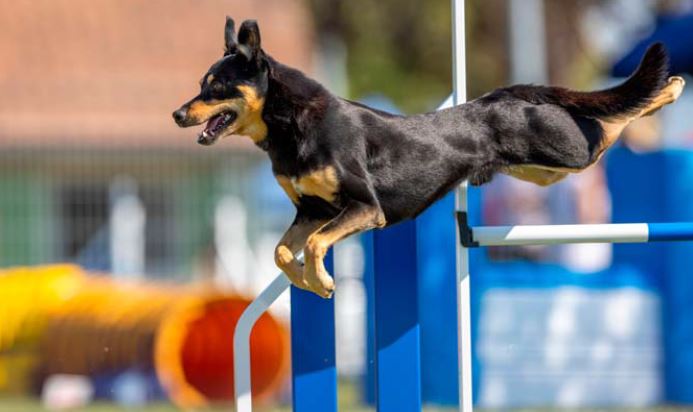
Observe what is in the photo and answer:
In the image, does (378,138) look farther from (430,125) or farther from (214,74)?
(214,74)

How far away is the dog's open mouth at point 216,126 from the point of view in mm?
4762

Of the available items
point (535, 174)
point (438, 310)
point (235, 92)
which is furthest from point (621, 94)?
point (438, 310)

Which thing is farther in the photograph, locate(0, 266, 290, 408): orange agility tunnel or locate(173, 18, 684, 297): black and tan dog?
locate(0, 266, 290, 408): orange agility tunnel

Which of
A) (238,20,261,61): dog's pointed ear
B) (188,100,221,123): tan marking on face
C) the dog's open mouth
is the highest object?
(238,20,261,61): dog's pointed ear

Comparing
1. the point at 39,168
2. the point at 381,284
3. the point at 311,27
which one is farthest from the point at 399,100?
the point at 381,284

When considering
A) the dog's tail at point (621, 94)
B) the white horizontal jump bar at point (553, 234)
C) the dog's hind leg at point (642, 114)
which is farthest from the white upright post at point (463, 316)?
the dog's hind leg at point (642, 114)

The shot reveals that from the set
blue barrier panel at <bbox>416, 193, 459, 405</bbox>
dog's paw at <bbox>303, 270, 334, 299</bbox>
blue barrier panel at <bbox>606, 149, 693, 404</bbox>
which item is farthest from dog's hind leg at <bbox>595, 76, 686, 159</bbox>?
blue barrier panel at <bbox>606, 149, 693, 404</bbox>

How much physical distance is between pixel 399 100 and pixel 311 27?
1165 cm

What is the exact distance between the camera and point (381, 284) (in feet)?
16.9

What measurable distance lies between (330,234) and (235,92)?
24.3 inches

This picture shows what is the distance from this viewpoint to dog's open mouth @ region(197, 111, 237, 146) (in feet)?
15.6

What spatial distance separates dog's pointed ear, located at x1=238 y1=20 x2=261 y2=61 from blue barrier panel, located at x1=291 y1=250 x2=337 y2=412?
0.94 meters

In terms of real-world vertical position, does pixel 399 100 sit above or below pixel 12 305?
above

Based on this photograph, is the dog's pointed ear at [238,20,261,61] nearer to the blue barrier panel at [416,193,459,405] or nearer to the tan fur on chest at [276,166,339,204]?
the tan fur on chest at [276,166,339,204]
